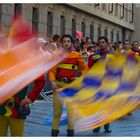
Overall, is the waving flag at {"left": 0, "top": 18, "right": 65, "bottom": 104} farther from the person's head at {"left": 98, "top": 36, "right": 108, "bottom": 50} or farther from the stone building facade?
the stone building facade

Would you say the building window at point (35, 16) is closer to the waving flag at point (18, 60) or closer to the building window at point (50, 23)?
the building window at point (50, 23)

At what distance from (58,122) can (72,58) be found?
3.58ft

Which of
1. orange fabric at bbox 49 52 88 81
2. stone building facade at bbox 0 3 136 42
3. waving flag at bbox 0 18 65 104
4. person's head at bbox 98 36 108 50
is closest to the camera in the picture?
waving flag at bbox 0 18 65 104

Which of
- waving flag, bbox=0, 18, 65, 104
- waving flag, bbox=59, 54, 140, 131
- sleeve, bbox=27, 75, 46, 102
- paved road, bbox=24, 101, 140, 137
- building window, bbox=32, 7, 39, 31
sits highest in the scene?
building window, bbox=32, 7, 39, 31

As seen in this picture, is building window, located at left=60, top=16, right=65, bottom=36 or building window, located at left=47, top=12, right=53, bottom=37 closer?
building window, located at left=47, top=12, right=53, bottom=37

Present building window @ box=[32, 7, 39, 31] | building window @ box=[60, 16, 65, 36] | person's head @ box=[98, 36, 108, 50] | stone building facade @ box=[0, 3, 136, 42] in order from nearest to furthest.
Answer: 1. person's head @ box=[98, 36, 108, 50]
2. stone building facade @ box=[0, 3, 136, 42]
3. building window @ box=[32, 7, 39, 31]
4. building window @ box=[60, 16, 65, 36]

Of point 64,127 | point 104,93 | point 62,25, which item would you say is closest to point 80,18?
point 62,25

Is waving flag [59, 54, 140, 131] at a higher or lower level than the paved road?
higher

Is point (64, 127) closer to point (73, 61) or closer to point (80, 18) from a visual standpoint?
point (73, 61)

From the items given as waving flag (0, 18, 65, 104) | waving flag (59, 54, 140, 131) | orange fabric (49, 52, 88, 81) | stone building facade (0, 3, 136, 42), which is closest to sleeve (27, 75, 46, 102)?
waving flag (0, 18, 65, 104)

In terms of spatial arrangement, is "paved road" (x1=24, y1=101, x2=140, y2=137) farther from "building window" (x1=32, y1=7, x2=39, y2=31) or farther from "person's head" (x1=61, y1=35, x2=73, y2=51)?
"building window" (x1=32, y1=7, x2=39, y2=31)

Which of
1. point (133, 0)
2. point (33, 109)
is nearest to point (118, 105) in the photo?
point (133, 0)

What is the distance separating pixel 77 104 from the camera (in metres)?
7.09

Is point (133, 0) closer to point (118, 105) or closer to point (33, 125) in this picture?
point (118, 105)
